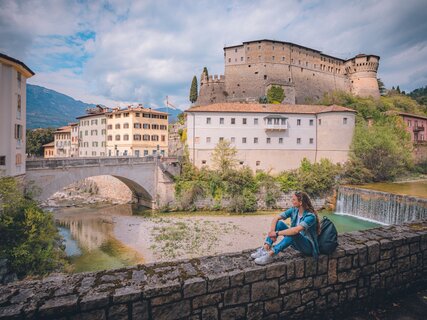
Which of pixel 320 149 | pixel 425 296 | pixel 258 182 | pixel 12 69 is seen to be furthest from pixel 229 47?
pixel 425 296

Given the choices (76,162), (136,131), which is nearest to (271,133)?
(136,131)

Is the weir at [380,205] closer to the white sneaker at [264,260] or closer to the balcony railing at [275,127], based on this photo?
the balcony railing at [275,127]

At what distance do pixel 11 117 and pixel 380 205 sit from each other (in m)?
30.8

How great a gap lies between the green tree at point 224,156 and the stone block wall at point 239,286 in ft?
89.7

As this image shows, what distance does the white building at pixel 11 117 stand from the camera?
16.7m

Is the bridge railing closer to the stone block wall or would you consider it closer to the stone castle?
the stone block wall

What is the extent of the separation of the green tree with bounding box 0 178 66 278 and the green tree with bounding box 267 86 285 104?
142 ft

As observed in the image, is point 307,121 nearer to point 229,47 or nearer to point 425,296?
point 229,47

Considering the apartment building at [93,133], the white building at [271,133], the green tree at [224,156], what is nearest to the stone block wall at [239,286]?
the green tree at [224,156]

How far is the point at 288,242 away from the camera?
13.0 feet

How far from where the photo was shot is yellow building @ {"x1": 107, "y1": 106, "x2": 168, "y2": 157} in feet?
147

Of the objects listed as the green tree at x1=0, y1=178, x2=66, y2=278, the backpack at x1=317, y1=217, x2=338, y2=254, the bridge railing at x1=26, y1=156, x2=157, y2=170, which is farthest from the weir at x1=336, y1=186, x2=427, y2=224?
the green tree at x1=0, y1=178, x2=66, y2=278

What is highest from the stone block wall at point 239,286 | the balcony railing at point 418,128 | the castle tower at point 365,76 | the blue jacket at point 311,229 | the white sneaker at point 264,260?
the castle tower at point 365,76

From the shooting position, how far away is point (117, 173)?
27109 mm
